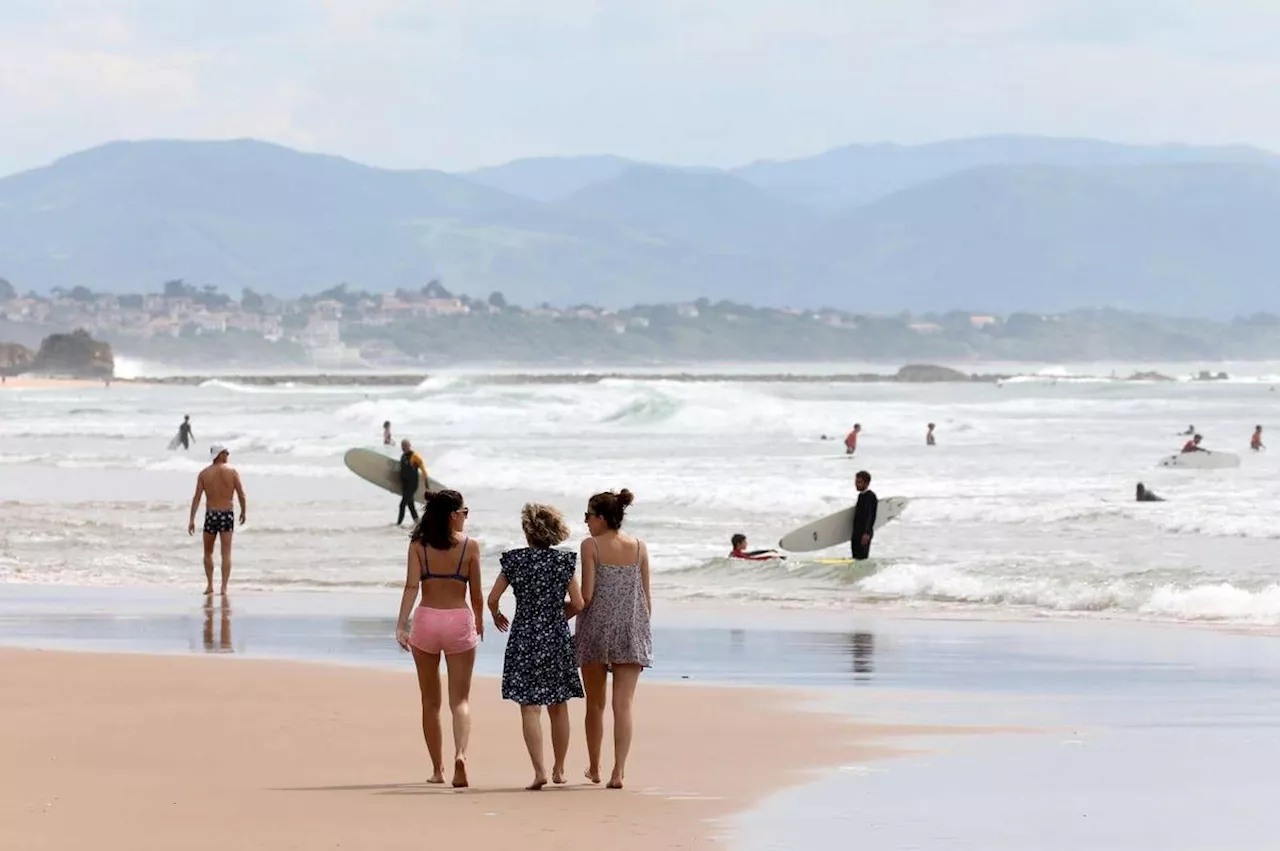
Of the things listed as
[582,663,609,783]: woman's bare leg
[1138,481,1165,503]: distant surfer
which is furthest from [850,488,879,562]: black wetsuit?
[1138,481,1165,503]: distant surfer

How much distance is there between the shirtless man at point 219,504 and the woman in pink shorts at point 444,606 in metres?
9.93

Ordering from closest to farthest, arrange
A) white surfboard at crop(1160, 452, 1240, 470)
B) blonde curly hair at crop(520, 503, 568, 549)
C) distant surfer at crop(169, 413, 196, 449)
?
blonde curly hair at crop(520, 503, 568, 549) < white surfboard at crop(1160, 452, 1240, 470) < distant surfer at crop(169, 413, 196, 449)

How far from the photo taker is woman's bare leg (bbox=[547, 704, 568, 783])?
9344 millimetres

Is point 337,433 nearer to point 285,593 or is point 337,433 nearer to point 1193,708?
point 285,593

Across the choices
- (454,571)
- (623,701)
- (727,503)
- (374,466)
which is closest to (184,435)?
(374,466)

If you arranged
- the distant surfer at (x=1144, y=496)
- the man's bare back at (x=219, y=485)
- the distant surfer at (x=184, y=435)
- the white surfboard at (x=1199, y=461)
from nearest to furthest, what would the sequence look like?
the man's bare back at (x=219, y=485), the distant surfer at (x=1144, y=496), the white surfboard at (x=1199, y=461), the distant surfer at (x=184, y=435)

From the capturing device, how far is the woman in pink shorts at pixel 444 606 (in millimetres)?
9297

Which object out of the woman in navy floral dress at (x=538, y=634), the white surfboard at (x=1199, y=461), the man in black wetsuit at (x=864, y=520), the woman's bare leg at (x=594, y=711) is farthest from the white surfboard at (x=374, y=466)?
the woman in navy floral dress at (x=538, y=634)

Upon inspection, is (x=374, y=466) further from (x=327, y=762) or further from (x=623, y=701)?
(x=623, y=701)

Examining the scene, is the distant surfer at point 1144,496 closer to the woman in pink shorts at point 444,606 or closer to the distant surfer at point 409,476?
the distant surfer at point 409,476

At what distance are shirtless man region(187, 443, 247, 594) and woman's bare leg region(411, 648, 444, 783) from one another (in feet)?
32.5

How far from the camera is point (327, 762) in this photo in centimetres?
1004

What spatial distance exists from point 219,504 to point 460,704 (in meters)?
10.5

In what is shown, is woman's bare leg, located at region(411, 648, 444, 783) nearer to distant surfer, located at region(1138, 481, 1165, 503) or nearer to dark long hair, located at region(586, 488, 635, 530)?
dark long hair, located at region(586, 488, 635, 530)
